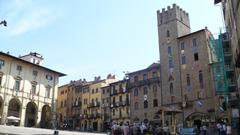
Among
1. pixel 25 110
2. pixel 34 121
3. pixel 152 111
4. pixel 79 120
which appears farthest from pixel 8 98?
pixel 79 120

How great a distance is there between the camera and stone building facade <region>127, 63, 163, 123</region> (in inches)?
2012

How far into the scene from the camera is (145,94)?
176ft

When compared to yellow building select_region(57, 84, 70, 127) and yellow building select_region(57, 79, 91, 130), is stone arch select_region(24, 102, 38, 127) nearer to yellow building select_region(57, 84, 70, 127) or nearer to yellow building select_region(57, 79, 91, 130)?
yellow building select_region(57, 79, 91, 130)

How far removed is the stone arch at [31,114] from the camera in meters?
45.1

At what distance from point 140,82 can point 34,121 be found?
68.1ft

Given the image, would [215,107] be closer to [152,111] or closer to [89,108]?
[152,111]

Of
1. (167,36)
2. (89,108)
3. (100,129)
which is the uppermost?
(167,36)

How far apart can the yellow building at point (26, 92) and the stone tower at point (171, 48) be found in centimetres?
1877

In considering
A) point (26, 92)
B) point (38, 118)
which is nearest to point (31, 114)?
point (38, 118)

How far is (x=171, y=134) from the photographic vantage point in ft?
81.3

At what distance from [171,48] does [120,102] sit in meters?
16.7

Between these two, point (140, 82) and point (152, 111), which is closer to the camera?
point (152, 111)

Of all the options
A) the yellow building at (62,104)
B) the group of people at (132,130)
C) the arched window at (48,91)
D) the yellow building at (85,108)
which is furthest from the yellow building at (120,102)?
the group of people at (132,130)

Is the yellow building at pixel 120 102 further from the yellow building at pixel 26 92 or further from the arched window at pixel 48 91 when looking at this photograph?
the arched window at pixel 48 91
